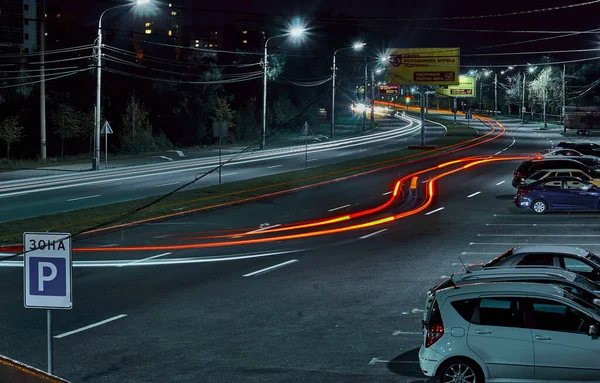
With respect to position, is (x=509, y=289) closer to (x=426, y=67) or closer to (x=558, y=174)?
(x=558, y=174)

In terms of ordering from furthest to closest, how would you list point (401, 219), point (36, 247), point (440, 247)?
point (401, 219)
point (440, 247)
point (36, 247)

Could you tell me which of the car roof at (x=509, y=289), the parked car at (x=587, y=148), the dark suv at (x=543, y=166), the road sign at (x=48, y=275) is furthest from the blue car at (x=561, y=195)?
the road sign at (x=48, y=275)

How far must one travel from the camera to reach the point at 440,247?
22.9 metres

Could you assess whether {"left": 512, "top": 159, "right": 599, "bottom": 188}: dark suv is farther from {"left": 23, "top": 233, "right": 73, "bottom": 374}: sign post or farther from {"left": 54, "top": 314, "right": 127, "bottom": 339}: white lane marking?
{"left": 23, "top": 233, "right": 73, "bottom": 374}: sign post

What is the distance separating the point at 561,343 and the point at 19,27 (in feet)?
455

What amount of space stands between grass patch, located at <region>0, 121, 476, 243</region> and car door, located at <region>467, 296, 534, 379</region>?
16.3m

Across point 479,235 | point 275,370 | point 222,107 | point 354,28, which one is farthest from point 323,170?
point 354,28

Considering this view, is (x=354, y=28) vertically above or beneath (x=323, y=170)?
above

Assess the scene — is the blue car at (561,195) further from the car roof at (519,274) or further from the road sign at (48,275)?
the road sign at (48,275)

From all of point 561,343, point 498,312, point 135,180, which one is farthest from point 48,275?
point 135,180

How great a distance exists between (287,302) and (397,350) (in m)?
3.90

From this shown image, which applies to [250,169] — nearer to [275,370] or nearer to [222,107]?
[222,107]

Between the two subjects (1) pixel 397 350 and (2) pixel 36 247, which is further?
(1) pixel 397 350

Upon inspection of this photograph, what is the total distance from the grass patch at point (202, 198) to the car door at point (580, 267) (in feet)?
48.8
